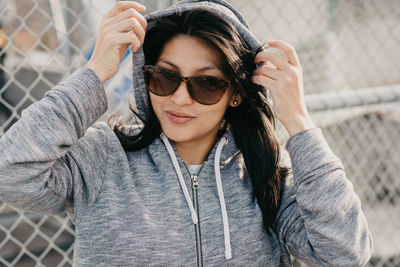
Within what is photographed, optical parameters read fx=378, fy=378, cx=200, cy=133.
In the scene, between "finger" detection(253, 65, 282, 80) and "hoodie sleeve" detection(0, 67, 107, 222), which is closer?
"hoodie sleeve" detection(0, 67, 107, 222)

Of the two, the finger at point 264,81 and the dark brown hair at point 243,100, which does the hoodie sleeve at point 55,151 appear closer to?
the dark brown hair at point 243,100

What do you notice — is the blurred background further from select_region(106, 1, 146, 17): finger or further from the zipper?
the zipper

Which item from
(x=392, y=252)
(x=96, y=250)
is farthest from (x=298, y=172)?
(x=392, y=252)

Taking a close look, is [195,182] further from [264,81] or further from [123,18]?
[123,18]

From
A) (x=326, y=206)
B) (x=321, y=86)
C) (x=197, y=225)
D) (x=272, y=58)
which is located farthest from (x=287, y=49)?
(x=321, y=86)

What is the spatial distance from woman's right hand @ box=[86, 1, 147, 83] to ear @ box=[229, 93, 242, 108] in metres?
0.45

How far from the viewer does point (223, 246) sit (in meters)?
1.35

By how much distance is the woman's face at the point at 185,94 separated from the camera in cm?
136

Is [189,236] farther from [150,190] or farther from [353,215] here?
[353,215]

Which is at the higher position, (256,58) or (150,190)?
(256,58)

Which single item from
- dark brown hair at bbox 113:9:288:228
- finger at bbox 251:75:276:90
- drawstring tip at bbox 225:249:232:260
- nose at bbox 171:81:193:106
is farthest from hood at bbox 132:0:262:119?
drawstring tip at bbox 225:249:232:260

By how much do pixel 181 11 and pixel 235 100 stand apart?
0.41m

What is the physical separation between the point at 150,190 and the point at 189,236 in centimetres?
21

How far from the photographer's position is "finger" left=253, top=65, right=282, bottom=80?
54.9 inches
